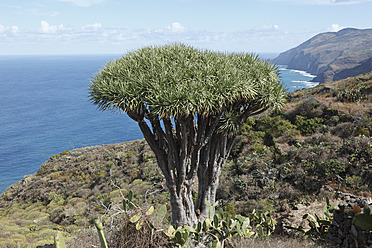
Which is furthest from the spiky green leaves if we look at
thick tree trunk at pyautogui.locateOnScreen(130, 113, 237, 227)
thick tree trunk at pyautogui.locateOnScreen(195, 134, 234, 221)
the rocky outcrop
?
the rocky outcrop

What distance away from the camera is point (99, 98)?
6621mm

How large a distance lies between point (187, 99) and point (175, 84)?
0.59m

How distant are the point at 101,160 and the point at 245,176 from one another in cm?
1784

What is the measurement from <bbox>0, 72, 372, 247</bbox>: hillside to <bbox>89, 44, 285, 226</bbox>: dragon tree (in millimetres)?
2452

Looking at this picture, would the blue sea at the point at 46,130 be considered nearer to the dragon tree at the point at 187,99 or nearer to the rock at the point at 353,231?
the dragon tree at the point at 187,99

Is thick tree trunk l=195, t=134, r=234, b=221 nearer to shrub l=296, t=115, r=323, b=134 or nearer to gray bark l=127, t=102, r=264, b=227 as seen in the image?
gray bark l=127, t=102, r=264, b=227

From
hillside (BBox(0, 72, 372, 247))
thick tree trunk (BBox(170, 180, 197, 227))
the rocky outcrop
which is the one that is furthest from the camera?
hillside (BBox(0, 72, 372, 247))

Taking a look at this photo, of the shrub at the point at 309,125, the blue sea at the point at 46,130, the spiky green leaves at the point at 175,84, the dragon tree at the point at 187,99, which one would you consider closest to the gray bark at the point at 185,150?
the dragon tree at the point at 187,99

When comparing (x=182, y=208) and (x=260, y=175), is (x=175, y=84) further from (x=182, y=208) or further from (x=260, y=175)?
(x=260, y=175)

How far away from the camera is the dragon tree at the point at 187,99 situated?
6.23 m

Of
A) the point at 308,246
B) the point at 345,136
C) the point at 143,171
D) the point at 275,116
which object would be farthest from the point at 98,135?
the point at 308,246

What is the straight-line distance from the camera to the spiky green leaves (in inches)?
240

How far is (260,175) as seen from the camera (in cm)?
1359

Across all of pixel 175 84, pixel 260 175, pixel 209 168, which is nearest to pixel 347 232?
pixel 209 168
